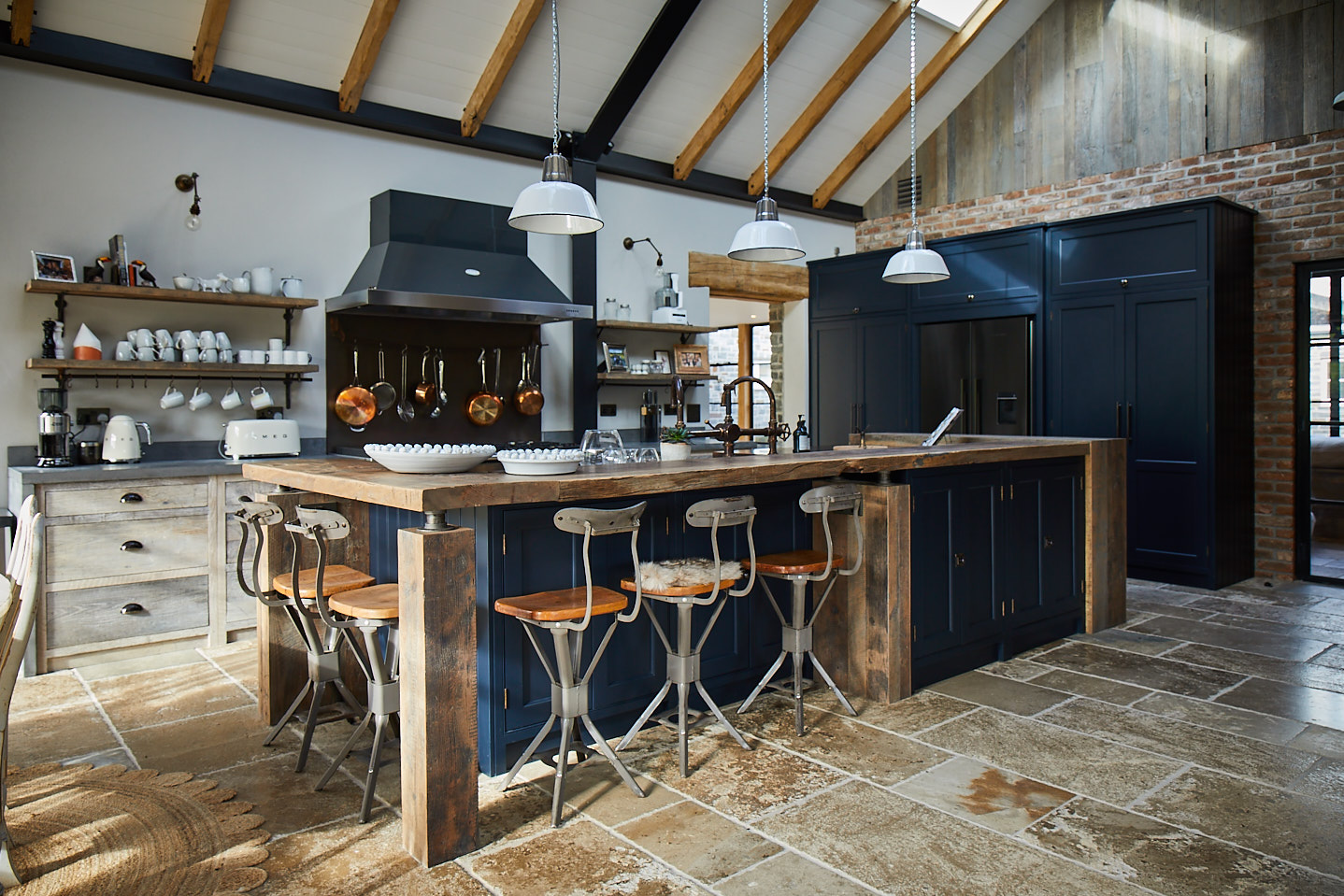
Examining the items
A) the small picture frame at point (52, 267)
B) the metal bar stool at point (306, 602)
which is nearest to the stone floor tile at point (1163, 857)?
the metal bar stool at point (306, 602)

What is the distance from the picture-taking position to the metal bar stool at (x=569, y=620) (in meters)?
2.47

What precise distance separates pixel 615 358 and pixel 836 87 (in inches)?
109

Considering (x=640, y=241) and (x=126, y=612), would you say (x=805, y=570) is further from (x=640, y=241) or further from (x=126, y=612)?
(x=640, y=241)

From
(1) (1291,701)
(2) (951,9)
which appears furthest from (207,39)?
(1) (1291,701)

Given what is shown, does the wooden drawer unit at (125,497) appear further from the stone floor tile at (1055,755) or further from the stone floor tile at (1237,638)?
the stone floor tile at (1237,638)

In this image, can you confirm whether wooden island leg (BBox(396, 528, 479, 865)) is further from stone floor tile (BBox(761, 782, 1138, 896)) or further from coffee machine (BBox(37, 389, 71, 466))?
coffee machine (BBox(37, 389, 71, 466))

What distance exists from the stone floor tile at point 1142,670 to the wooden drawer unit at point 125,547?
3976 millimetres

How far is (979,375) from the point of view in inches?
251

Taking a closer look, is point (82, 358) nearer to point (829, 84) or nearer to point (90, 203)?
point (90, 203)

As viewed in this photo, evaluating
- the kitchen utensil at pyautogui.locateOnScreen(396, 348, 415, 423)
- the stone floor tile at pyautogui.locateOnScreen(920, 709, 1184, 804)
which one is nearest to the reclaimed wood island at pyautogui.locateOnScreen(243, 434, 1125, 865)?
the stone floor tile at pyautogui.locateOnScreen(920, 709, 1184, 804)

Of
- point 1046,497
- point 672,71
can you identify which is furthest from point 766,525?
point 672,71

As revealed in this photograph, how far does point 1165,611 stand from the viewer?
→ 16.0 ft

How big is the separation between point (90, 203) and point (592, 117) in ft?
10.5

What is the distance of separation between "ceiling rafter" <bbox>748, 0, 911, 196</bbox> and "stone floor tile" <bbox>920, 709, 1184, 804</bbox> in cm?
523
